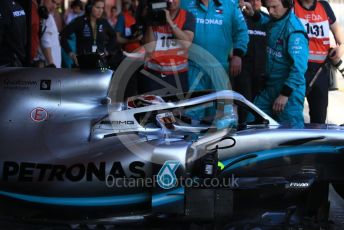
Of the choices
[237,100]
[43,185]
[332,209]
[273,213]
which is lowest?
[332,209]

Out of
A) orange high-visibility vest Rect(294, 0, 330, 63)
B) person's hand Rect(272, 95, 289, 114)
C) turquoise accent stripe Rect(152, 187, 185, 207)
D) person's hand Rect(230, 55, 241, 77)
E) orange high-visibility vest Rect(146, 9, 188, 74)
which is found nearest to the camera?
turquoise accent stripe Rect(152, 187, 185, 207)

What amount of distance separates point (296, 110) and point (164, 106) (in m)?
1.99

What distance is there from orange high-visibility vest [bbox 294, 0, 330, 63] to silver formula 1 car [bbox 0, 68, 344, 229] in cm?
221

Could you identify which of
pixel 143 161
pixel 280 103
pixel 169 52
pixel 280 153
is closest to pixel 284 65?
pixel 280 103

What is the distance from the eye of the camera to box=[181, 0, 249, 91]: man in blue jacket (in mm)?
6035

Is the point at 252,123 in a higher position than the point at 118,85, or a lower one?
lower

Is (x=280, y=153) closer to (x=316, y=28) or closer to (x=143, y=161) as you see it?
(x=143, y=161)

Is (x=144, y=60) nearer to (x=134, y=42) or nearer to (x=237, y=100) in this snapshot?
(x=134, y=42)

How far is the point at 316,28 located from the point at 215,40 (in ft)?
3.70

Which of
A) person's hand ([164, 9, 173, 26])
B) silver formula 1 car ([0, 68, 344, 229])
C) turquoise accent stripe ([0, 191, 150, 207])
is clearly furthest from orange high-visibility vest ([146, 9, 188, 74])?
turquoise accent stripe ([0, 191, 150, 207])

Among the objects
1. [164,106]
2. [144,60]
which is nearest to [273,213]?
[164,106]

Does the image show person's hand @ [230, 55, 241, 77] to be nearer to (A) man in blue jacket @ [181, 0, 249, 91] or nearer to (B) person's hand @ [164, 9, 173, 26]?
(A) man in blue jacket @ [181, 0, 249, 91]

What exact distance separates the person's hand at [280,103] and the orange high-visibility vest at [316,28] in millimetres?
918

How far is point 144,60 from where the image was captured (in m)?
6.07
